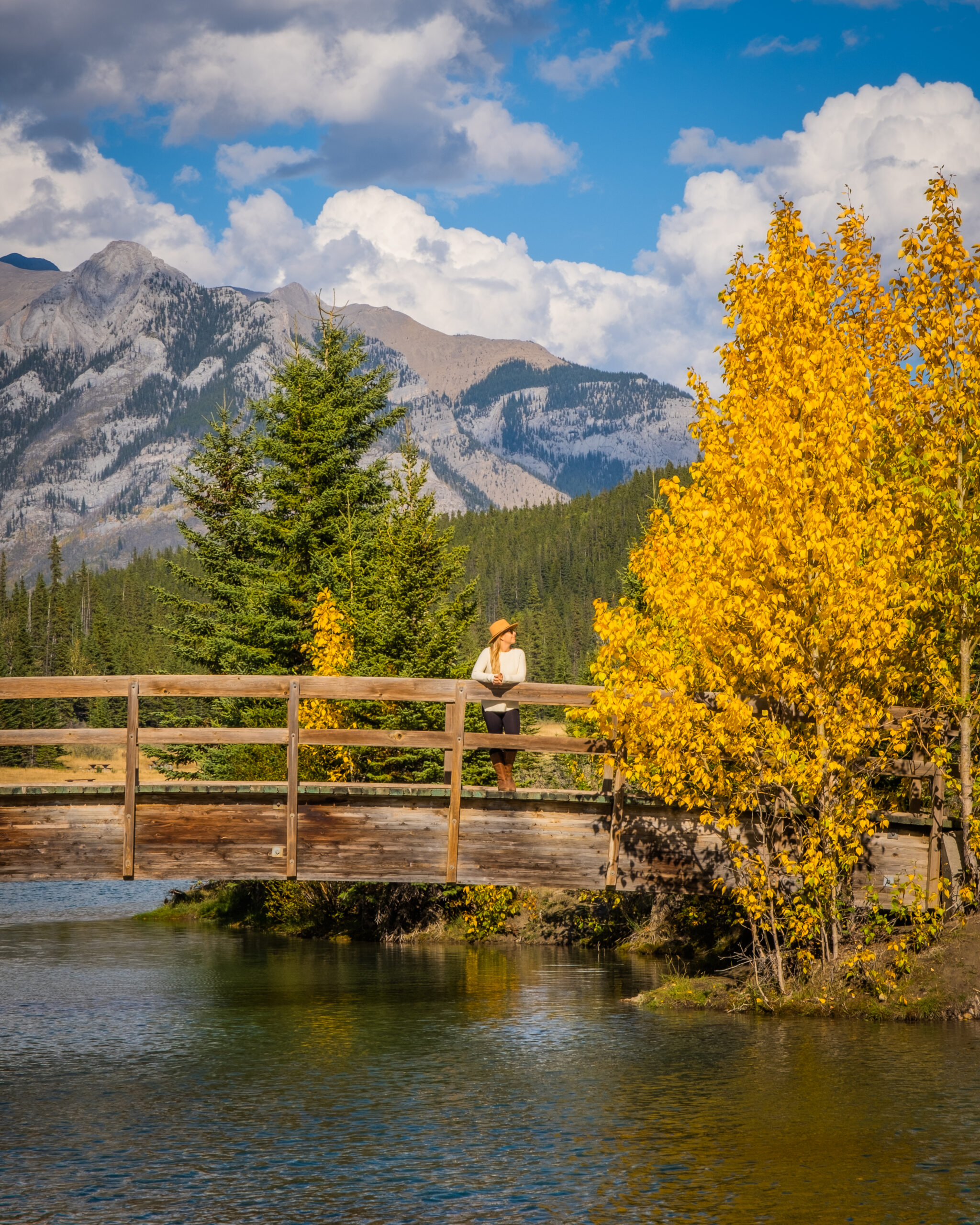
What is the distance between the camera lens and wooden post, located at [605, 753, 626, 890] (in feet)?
51.4

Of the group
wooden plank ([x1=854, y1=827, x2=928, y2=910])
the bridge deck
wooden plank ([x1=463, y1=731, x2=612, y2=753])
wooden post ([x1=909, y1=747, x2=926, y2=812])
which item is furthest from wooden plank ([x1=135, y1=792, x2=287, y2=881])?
wooden post ([x1=909, y1=747, x2=926, y2=812])

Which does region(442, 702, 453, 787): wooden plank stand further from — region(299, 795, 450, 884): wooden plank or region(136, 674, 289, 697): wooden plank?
region(136, 674, 289, 697): wooden plank

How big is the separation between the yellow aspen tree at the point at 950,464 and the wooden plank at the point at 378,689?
229 inches

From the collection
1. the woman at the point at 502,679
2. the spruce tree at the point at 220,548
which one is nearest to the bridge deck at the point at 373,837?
the woman at the point at 502,679

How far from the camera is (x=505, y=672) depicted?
50.9 ft

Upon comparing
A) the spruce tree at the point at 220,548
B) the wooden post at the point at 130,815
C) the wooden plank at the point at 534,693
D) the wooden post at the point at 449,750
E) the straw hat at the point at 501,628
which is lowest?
the wooden post at the point at 130,815

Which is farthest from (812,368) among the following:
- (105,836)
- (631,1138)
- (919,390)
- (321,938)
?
(321,938)

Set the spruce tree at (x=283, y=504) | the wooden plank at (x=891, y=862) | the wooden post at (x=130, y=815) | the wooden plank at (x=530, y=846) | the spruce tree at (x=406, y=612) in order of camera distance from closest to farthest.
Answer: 1. the wooden post at (x=130, y=815)
2. the wooden plank at (x=891, y=862)
3. the wooden plank at (x=530, y=846)
4. the spruce tree at (x=406, y=612)
5. the spruce tree at (x=283, y=504)

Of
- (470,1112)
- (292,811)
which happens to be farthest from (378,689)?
(470,1112)

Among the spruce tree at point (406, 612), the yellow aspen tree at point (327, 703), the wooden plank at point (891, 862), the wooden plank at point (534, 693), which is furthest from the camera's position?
the spruce tree at point (406, 612)

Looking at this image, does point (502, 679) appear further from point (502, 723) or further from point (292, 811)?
point (292, 811)

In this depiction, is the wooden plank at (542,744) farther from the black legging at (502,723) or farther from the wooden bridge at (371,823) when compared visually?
the black legging at (502,723)

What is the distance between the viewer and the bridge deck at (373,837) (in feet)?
49.5

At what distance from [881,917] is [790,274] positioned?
26.8 feet
